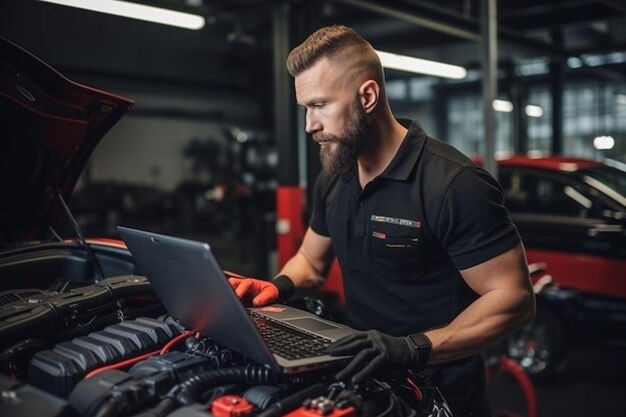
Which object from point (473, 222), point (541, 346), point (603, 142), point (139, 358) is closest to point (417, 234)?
point (473, 222)

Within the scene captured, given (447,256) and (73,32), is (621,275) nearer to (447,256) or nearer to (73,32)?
(447,256)

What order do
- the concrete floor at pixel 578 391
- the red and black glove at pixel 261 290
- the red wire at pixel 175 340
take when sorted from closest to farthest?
the red wire at pixel 175 340 < the red and black glove at pixel 261 290 < the concrete floor at pixel 578 391

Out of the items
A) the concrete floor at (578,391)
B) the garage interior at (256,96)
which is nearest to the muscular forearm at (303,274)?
the concrete floor at (578,391)

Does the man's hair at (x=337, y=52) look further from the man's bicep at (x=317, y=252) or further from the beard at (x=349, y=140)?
the man's bicep at (x=317, y=252)

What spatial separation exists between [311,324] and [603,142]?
11909 mm

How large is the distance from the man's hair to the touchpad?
655mm

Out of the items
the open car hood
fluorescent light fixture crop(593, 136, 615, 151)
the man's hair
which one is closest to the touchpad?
the man's hair

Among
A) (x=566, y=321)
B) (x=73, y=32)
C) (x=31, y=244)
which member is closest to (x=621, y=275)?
(x=566, y=321)

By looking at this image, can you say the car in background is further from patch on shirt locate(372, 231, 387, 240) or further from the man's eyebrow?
the man's eyebrow

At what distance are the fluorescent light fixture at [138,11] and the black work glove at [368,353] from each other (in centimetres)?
343

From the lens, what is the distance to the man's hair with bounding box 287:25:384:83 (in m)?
1.63

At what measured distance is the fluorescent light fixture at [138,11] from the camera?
13.4ft

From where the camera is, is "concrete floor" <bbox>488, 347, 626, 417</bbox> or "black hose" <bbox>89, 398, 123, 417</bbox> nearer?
"black hose" <bbox>89, 398, 123, 417</bbox>

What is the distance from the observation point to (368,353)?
1219 mm
